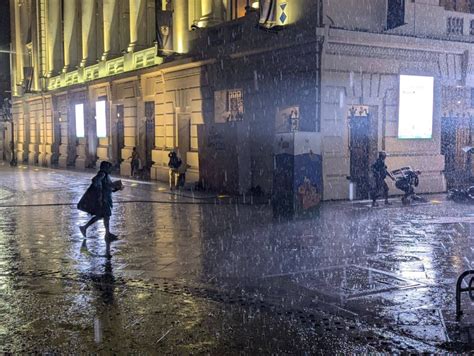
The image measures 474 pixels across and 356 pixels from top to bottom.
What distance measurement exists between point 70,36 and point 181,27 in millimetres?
18574

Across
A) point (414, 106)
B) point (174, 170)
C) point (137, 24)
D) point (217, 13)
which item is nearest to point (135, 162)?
point (174, 170)

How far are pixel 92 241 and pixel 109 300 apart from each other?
4593 mm

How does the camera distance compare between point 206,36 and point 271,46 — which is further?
point 206,36

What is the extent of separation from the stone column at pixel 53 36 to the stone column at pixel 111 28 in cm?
1094

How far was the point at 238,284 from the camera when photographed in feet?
26.7

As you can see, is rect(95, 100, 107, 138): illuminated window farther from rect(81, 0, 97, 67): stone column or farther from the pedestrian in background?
the pedestrian in background

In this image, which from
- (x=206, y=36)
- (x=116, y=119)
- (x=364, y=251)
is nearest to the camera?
(x=364, y=251)

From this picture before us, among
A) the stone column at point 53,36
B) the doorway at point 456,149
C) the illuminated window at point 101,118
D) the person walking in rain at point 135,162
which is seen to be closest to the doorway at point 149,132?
the person walking in rain at point 135,162

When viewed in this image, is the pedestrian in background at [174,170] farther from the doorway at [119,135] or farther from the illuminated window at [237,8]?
the doorway at [119,135]

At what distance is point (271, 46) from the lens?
63.5 feet

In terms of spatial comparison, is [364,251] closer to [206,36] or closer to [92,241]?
[92,241]

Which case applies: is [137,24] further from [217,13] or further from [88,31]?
[88,31]

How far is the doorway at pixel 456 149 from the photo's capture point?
69.3 ft

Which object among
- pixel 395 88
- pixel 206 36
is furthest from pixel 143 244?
pixel 206 36
